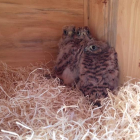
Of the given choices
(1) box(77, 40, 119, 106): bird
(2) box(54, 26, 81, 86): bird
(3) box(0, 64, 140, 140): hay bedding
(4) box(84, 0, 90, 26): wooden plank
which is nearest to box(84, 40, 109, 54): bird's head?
(1) box(77, 40, 119, 106): bird

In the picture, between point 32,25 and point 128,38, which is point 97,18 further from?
point 32,25

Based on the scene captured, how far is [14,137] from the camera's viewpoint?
655 millimetres

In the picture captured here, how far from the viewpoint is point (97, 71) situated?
1.14 m

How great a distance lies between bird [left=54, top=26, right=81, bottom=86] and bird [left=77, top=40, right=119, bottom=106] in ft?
0.34

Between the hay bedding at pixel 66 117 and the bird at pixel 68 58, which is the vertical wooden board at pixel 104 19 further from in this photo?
the hay bedding at pixel 66 117

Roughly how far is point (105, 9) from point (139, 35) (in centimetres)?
41

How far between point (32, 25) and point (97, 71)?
2.47 feet

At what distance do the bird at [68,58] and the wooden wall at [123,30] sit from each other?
258 mm

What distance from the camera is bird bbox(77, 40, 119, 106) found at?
112cm

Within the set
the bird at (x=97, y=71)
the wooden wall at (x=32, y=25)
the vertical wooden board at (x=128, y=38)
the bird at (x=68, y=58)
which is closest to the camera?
the vertical wooden board at (x=128, y=38)

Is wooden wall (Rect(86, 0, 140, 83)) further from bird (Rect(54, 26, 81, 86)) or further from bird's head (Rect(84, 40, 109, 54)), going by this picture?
bird (Rect(54, 26, 81, 86))

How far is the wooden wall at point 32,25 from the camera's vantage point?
4.59 feet

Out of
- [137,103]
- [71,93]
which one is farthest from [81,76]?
[137,103]

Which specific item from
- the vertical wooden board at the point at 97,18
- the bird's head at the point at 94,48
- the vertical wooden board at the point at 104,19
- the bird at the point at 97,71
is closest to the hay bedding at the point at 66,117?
the bird at the point at 97,71
